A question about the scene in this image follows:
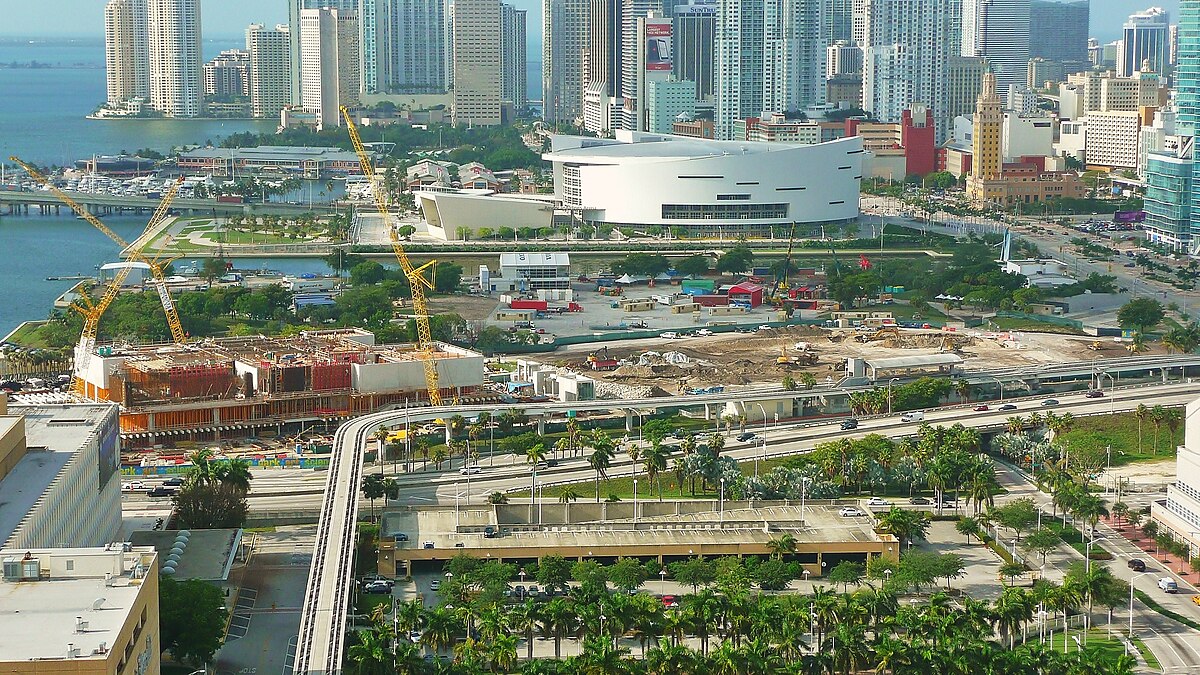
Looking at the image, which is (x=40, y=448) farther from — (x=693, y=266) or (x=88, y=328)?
(x=693, y=266)

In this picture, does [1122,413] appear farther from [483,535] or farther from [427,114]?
[427,114]

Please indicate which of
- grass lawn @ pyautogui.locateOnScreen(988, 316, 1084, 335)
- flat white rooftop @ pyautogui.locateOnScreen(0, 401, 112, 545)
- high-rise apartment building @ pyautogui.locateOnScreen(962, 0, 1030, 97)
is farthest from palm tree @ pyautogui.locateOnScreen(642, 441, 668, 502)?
high-rise apartment building @ pyautogui.locateOnScreen(962, 0, 1030, 97)

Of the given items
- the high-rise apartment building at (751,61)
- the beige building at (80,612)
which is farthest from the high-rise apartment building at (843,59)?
the beige building at (80,612)

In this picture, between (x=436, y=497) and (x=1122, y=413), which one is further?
(x=1122, y=413)

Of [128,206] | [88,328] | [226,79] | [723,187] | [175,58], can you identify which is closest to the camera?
[88,328]

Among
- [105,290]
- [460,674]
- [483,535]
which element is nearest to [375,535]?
[483,535]

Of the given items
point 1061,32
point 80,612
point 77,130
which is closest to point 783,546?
point 80,612
